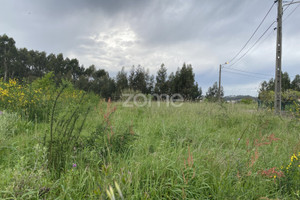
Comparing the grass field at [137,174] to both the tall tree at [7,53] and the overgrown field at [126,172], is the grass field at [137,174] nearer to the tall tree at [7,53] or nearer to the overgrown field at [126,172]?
the overgrown field at [126,172]

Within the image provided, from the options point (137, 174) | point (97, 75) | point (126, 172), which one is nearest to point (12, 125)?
point (126, 172)

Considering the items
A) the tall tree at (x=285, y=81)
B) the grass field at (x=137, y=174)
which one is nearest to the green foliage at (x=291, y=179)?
the grass field at (x=137, y=174)

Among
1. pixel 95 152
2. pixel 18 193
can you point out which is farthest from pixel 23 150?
pixel 18 193

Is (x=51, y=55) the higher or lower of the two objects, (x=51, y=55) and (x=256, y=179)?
the higher

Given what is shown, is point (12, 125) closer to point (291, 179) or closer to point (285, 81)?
point (291, 179)

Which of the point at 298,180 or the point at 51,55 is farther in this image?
the point at 51,55

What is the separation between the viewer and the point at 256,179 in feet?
5.48

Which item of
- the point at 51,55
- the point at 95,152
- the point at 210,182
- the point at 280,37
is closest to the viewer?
the point at 210,182

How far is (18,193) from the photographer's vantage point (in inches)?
45.2

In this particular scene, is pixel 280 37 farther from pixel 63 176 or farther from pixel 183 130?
pixel 63 176

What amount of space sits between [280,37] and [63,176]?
31.3ft

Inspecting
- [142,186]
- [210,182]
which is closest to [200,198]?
[210,182]

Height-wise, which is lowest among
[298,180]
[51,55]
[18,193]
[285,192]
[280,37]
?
[285,192]

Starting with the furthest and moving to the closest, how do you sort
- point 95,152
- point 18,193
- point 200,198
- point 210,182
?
1. point 95,152
2. point 210,182
3. point 200,198
4. point 18,193
